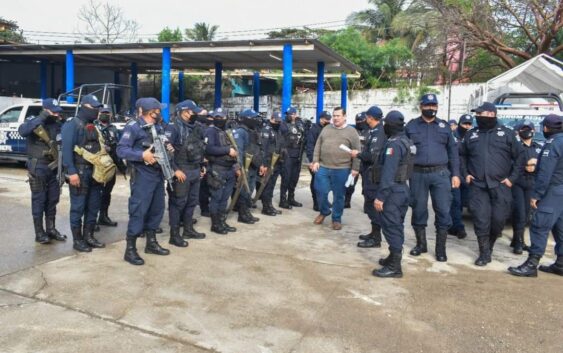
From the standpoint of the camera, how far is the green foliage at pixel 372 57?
23266 millimetres

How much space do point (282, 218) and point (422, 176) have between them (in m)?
2.73

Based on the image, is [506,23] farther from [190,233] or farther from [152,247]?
[152,247]

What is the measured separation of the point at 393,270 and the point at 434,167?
1.30 meters

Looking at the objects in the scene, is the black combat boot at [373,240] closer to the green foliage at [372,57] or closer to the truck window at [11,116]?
the truck window at [11,116]

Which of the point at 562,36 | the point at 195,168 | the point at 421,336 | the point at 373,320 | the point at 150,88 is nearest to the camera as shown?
the point at 421,336

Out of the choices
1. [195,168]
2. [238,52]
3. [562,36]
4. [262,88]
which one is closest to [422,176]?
[195,168]

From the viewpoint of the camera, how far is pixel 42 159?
18.3 feet

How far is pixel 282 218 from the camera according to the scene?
7586 mm

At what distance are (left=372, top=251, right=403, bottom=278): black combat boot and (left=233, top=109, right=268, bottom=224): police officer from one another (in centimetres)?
265

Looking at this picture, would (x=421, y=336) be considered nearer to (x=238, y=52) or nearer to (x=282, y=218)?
(x=282, y=218)

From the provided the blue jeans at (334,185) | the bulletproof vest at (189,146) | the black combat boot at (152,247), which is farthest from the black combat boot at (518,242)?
the black combat boot at (152,247)

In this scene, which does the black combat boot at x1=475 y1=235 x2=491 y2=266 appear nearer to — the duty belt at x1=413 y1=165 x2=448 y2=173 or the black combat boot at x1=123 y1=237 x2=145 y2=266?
the duty belt at x1=413 y1=165 x2=448 y2=173

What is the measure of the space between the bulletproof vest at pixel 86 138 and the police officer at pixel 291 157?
3466 mm

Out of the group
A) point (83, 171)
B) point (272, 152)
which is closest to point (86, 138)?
point (83, 171)
